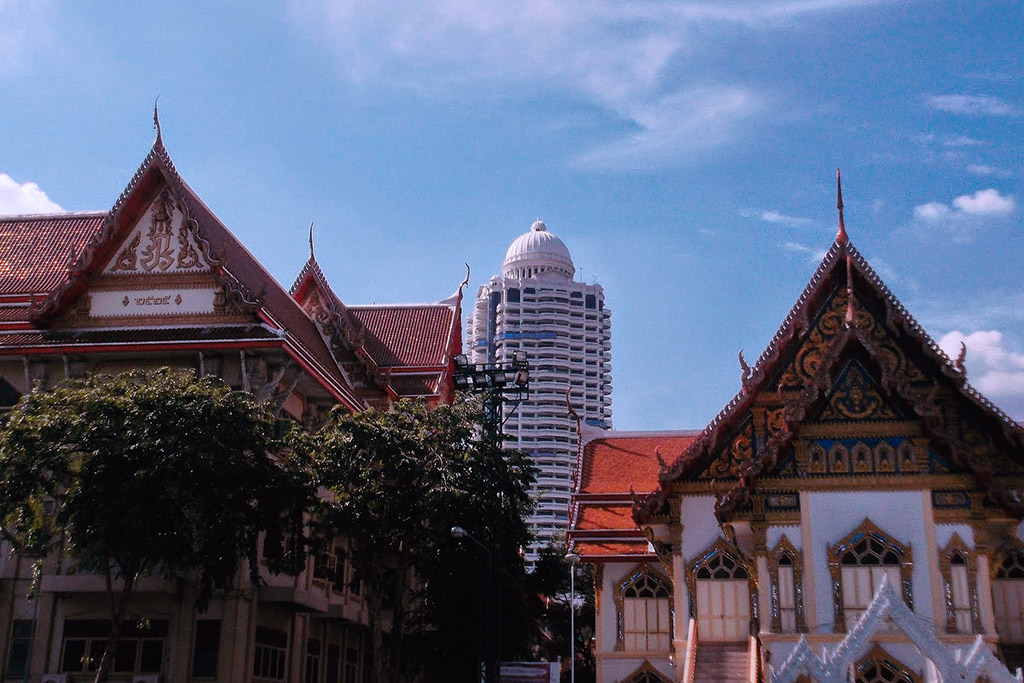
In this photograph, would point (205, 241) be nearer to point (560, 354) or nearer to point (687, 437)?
point (687, 437)

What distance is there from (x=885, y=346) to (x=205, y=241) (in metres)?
17.6

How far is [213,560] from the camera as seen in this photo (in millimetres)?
24094

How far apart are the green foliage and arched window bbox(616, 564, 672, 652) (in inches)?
379

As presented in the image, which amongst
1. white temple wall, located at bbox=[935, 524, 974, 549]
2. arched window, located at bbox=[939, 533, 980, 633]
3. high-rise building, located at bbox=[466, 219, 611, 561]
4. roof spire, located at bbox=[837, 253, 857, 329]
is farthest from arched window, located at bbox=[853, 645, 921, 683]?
high-rise building, located at bbox=[466, 219, 611, 561]

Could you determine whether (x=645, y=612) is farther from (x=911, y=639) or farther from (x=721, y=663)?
(x=911, y=639)

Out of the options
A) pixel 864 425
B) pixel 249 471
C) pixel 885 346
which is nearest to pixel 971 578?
pixel 864 425

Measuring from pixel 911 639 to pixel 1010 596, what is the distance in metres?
6.64

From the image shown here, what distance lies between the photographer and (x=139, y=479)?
22.9 m

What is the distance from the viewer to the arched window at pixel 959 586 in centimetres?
2283

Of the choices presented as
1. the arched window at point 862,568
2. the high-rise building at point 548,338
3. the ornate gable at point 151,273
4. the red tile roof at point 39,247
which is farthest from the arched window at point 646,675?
the high-rise building at point 548,338

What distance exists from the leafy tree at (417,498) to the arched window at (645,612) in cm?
344

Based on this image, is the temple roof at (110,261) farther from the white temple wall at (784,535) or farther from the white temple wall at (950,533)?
the white temple wall at (950,533)

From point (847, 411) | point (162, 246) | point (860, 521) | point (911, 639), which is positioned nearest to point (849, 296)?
point (847, 411)

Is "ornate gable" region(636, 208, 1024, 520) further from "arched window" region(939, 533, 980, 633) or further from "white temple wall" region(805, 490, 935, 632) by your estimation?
"arched window" region(939, 533, 980, 633)
